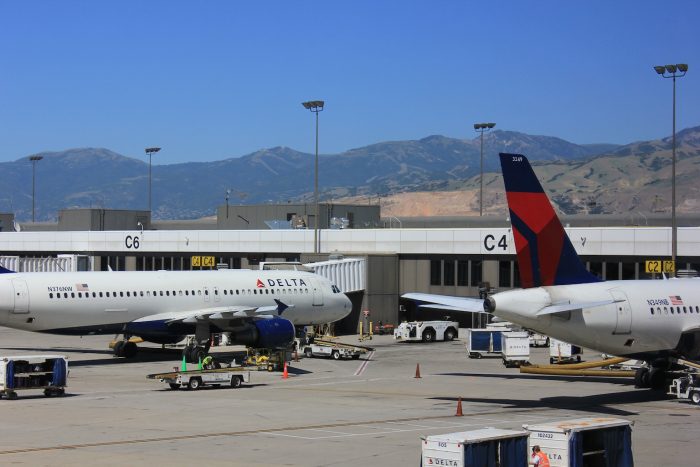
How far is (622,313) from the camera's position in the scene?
40156 mm

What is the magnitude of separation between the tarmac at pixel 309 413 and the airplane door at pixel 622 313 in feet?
9.61

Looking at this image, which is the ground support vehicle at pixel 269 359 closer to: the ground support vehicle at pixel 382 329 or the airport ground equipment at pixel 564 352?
the airport ground equipment at pixel 564 352

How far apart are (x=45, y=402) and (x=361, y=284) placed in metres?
41.4

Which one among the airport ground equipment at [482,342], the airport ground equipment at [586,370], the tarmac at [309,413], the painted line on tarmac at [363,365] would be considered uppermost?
the airport ground equipment at [482,342]

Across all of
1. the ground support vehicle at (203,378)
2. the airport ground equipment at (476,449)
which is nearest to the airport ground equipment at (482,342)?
the ground support vehicle at (203,378)

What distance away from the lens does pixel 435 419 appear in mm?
35938

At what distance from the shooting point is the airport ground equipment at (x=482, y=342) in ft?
200

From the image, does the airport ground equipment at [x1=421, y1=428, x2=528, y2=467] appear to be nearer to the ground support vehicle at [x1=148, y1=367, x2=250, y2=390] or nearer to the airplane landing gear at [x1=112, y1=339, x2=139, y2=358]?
the ground support vehicle at [x1=148, y1=367, x2=250, y2=390]

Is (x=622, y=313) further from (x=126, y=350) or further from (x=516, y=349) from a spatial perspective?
(x=126, y=350)

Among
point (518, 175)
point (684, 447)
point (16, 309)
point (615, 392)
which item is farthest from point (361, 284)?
point (684, 447)

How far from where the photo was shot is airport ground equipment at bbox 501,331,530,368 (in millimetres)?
55709

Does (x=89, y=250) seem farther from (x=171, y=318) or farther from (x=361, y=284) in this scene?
(x=171, y=318)

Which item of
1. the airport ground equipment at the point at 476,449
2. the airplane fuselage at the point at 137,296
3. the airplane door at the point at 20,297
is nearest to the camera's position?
the airport ground equipment at the point at 476,449

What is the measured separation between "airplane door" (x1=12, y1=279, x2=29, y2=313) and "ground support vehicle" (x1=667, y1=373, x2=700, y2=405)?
31983mm
